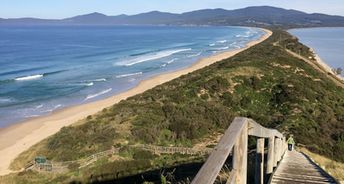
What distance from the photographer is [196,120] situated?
21.2 meters

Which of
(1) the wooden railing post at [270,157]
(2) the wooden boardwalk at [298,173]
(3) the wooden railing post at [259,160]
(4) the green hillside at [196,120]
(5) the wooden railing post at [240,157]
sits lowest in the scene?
(4) the green hillside at [196,120]

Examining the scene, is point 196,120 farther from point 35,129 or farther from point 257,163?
point 257,163

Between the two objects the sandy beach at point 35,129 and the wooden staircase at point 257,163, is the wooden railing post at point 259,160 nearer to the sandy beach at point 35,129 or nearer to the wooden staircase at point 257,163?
the wooden staircase at point 257,163

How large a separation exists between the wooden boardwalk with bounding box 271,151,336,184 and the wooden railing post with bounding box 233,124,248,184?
12.0ft

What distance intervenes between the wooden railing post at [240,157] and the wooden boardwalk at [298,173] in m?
3.66

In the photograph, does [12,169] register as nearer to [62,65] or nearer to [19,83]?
[19,83]

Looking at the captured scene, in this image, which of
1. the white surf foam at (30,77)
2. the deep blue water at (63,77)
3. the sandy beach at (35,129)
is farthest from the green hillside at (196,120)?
the white surf foam at (30,77)

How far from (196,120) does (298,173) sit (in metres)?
13.3

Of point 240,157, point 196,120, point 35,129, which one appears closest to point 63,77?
point 35,129

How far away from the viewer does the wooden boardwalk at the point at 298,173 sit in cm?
730

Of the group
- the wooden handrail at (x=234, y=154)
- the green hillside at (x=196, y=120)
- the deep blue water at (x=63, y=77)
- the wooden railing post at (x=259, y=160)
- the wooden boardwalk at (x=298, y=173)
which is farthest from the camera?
the deep blue water at (x=63, y=77)

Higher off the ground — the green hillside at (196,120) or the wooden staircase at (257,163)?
the wooden staircase at (257,163)

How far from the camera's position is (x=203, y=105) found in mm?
23906

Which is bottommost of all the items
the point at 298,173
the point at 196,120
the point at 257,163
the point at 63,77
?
the point at 63,77
